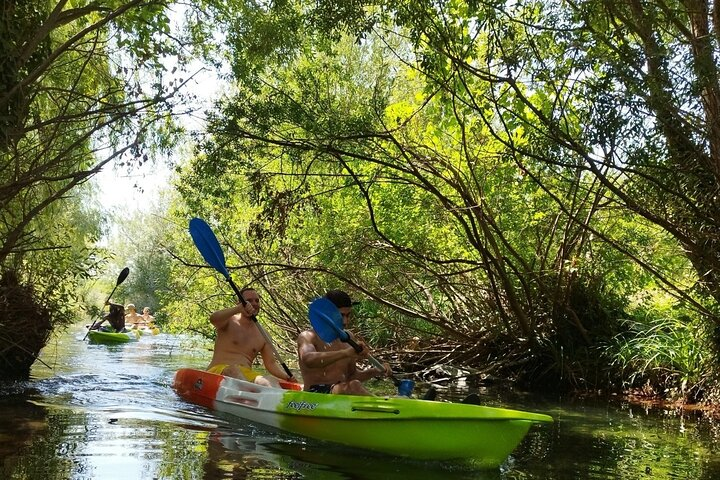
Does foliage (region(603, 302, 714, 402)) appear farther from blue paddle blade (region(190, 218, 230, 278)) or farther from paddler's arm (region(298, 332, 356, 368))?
blue paddle blade (region(190, 218, 230, 278))

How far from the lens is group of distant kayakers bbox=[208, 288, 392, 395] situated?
5.55m

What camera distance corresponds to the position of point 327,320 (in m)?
5.47

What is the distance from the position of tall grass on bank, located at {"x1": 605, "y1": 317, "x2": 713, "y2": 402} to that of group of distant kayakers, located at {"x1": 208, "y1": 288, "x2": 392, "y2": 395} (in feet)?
12.6

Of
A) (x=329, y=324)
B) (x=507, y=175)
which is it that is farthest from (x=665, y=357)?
(x=329, y=324)

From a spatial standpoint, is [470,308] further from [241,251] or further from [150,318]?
[150,318]

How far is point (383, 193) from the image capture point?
1050 cm

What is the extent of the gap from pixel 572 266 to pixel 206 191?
4.32 meters

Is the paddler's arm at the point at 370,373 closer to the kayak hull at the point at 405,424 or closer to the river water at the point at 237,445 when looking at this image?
the kayak hull at the point at 405,424

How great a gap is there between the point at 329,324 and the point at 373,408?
839 mm

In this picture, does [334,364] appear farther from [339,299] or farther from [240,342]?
[240,342]

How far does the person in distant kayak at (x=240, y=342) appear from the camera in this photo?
22.6ft

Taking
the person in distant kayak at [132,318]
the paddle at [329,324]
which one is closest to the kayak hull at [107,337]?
the person in distant kayak at [132,318]

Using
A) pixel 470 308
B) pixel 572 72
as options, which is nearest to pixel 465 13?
pixel 572 72

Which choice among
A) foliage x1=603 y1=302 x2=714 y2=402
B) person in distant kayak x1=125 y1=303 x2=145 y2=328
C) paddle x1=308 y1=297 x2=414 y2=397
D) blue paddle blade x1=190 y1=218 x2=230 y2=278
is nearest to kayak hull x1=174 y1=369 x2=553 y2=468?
paddle x1=308 y1=297 x2=414 y2=397
